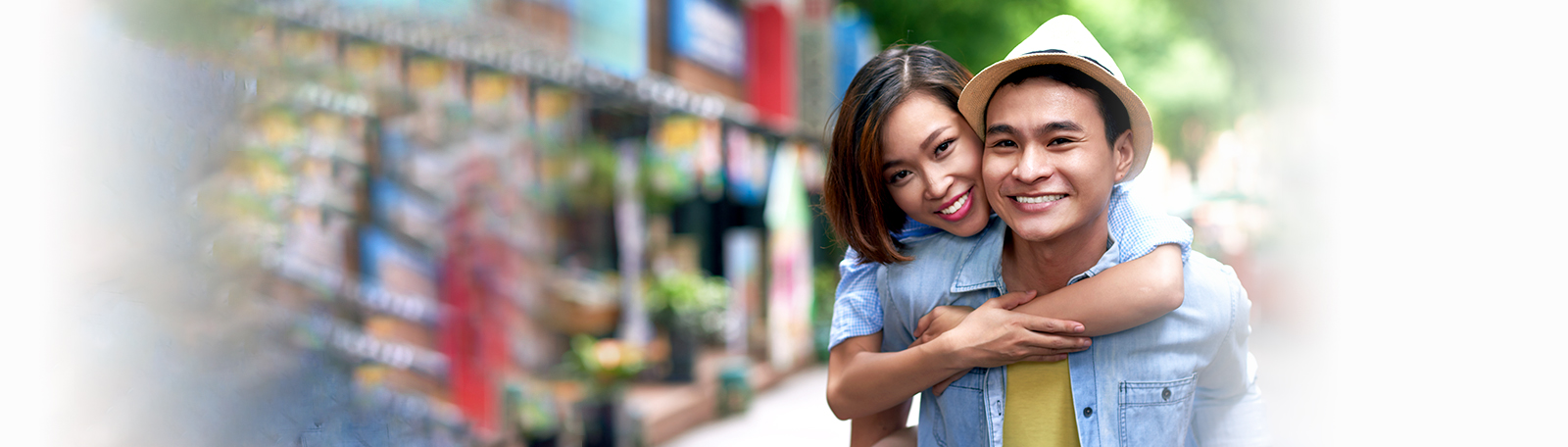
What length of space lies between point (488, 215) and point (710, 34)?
13.0ft

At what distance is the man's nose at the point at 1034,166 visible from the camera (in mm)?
1382

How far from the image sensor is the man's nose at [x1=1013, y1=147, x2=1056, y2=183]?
138 cm

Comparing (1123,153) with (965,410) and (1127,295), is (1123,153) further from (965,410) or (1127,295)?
(965,410)

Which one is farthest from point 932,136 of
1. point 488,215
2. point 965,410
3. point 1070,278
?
point 488,215

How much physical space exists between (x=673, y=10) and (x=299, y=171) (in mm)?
4315

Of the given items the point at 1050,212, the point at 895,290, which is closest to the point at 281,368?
the point at 895,290

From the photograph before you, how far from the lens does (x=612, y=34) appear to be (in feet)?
19.2

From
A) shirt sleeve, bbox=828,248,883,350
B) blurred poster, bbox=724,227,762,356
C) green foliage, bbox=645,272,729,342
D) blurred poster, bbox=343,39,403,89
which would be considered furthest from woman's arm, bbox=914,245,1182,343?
blurred poster, bbox=724,227,762,356

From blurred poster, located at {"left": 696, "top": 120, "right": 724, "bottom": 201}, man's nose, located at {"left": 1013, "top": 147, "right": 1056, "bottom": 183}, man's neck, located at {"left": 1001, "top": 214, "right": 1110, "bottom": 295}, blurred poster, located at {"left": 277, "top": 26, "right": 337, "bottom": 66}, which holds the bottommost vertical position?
man's neck, located at {"left": 1001, "top": 214, "right": 1110, "bottom": 295}

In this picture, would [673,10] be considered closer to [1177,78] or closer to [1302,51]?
[1302,51]

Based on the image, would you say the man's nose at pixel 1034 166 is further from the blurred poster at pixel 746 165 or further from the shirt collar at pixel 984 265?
the blurred poster at pixel 746 165

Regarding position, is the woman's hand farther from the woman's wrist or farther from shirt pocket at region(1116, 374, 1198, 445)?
shirt pocket at region(1116, 374, 1198, 445)

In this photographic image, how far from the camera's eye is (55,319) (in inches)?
83.0

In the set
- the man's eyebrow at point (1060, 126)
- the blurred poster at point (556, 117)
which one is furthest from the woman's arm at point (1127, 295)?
the blurred poster at point (556, 117)
